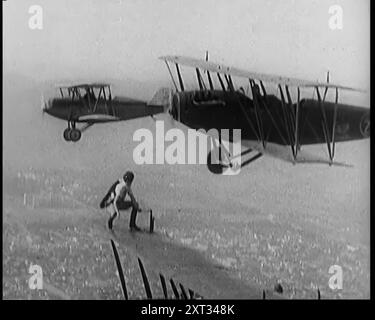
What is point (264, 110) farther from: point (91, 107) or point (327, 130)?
point (91, 107)

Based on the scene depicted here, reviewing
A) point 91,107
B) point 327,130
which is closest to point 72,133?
point 91,107

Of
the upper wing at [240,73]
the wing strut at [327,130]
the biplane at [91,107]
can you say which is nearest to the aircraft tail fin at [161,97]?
the biplane at [91,107]

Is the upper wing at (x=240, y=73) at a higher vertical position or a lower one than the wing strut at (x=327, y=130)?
higher

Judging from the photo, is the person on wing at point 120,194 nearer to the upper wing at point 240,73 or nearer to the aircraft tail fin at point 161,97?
the aircraft tail fin at point 161,97

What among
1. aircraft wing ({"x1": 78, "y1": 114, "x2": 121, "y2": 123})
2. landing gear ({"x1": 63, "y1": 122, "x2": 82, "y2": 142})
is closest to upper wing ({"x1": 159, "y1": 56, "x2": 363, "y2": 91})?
aircraft wing ({"x1": 78, "y1": 114, "x2": 121, "y2": 123})

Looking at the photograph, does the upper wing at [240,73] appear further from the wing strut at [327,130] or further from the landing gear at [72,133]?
the landing gear at [72,133]

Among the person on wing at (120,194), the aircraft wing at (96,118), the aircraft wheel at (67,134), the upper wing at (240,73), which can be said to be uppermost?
the upper wing at (240,73)
